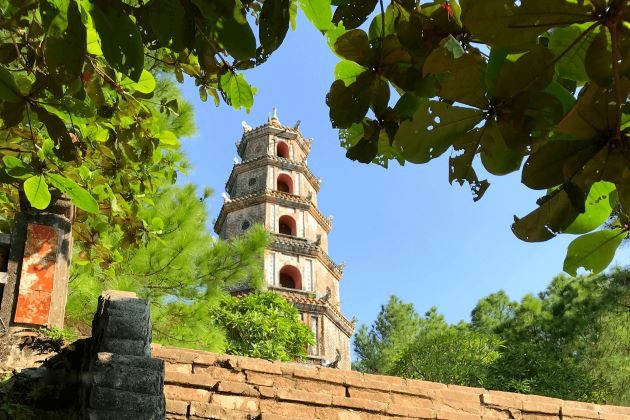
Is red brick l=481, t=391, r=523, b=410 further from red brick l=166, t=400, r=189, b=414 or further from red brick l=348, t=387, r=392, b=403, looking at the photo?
red brick l=166, t=400, r=189, b=414

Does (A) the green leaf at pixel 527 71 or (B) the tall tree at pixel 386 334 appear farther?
(B) the tall tree at pixel 386 334

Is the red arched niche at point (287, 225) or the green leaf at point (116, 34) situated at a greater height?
the red arched niche at point (287, 225)

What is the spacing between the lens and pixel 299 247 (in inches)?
952

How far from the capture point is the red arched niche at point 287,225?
25.2 meters

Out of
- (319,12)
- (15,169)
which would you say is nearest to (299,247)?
(15,169)

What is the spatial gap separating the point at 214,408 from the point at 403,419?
4.50 ft

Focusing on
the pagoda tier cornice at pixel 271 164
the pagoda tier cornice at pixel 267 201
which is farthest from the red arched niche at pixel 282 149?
the pagoda tier cornice at pixel 267 201

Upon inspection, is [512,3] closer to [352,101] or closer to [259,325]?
[352,101]

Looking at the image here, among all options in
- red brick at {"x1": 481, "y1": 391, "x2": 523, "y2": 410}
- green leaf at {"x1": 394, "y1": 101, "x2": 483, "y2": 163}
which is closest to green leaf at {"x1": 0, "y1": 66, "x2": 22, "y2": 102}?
green leaf at {"x1": 394, "y1": 101, "x2": 483, "y2": 163}

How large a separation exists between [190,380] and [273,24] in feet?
11.3

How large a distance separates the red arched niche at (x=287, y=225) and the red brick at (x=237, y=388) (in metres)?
20.8

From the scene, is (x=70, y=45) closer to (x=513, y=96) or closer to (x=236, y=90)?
(x=236, y=90)

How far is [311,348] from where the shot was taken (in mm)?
22188

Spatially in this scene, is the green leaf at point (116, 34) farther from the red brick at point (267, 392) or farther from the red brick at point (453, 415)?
the red brick at point (453, 415)
